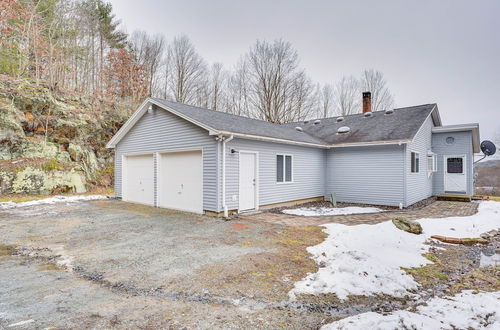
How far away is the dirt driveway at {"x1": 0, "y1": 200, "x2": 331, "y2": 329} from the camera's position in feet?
8.57

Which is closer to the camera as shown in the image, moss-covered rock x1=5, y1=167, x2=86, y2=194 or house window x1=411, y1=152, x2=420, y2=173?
house window x1=411, y1=152, x2=420, y2=173

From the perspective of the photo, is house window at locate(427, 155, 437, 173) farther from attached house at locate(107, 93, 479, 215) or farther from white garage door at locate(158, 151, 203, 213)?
white garage door at locate(158, 151, 203, 213)

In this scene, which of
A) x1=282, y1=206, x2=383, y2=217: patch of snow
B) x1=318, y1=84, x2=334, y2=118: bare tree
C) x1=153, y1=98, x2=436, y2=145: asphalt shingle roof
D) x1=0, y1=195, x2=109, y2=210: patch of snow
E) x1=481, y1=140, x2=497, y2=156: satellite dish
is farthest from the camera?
x1=318, y1=84, x2=334, y2=118: bare tree

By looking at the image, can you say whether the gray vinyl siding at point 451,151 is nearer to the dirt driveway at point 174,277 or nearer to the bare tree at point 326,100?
the dirt driveway at point 174,277

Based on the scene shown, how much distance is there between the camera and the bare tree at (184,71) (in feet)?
74.3

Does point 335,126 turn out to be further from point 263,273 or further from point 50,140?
point 50,140

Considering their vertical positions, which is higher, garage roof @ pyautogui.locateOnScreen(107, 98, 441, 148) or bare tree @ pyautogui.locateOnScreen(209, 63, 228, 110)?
A: bare tree @ pyautogui.locateOnScreen(209, 63, 228, 110)

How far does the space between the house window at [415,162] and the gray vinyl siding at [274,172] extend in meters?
3.47

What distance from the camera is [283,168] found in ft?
32.7

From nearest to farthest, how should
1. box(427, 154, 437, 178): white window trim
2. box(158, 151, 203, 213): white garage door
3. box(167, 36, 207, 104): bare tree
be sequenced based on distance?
1. box(158, 151, 203, 213): white garage door
2. box(427, 154, 437, 178): white window trim
3. box(167, 36, 207, 104): bare tree

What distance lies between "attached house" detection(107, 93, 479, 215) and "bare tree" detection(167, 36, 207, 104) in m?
12.1

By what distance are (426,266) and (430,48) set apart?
50.5 ft

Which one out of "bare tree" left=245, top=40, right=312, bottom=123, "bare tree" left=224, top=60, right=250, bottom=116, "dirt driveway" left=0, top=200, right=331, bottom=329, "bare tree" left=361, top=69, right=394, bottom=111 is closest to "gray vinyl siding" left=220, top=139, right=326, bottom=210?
"dirt driveway" left=0, top=200, right=331, bottom=329

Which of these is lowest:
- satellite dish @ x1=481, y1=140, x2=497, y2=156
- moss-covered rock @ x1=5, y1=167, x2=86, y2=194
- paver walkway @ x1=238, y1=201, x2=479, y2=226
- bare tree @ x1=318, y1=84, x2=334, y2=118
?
paver walkway @ x1=238, y1=201, x2=479, y2=226
